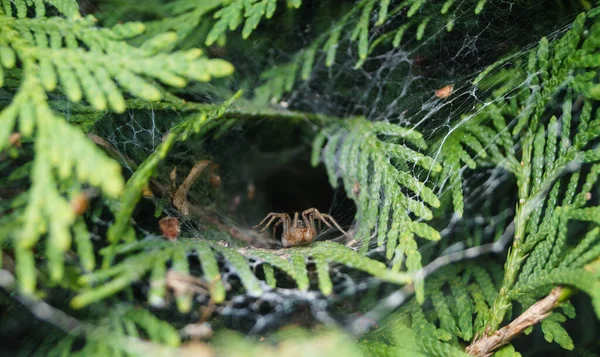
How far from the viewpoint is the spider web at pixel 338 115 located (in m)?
1.53

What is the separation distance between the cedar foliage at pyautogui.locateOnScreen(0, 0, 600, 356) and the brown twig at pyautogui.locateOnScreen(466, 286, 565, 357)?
20mm

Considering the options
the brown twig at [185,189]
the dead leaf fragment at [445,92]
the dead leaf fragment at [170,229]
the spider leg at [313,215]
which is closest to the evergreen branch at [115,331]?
the dead leaf fragment at [170,229]

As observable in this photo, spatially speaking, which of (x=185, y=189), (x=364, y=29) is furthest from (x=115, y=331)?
(x=364, y=29)

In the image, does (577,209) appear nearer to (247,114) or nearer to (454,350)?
(454,350)

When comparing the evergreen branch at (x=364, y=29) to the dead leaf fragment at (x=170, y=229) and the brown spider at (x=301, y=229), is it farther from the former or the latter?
the dead leaf fragment at (x=170, y=229)

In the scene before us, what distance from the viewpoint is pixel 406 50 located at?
2037 mm

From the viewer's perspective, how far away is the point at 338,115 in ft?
7.52

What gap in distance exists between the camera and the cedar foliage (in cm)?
91

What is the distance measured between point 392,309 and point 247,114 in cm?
102

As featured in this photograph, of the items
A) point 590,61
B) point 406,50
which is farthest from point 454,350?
point 406,50

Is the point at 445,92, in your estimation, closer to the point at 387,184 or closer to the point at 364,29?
the point at 364,29

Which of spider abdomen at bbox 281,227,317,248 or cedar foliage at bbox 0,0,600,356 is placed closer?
cedar foliage at bbox 0,0,600,356

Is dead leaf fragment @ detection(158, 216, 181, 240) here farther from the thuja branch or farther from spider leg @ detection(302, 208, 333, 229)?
the thuja branch

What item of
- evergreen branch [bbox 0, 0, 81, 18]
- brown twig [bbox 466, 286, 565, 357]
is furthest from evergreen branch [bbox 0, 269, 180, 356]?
brown twig [bbox 466, 286, 565, 357]
